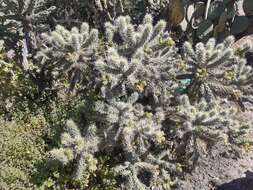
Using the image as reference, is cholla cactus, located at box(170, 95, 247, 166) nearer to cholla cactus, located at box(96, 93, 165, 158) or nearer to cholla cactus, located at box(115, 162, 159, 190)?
cholla cactus, located at box(96, 93, 165, 158)

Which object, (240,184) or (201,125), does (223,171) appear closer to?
(240,184)

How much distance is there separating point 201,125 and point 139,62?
80cm

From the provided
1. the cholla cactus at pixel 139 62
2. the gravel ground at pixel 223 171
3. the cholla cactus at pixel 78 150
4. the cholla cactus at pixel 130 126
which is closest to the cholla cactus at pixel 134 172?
the cholla cactus at pixel 130 126

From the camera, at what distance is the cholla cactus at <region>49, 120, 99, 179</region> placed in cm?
455

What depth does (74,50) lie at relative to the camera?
187 inches

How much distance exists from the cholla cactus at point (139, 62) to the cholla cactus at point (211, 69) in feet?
0.56

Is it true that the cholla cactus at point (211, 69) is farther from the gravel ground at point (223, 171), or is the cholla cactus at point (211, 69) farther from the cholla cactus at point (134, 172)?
the cholla cactus at point (134, 172)

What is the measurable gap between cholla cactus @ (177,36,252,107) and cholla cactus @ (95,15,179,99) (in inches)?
6.7

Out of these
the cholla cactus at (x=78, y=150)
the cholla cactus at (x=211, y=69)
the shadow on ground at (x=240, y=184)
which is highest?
the cholla cactus at (x=211, y=69)

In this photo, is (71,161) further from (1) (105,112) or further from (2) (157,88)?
(2) (157,88)

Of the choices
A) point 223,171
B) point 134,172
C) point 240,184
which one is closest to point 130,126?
point 134,172

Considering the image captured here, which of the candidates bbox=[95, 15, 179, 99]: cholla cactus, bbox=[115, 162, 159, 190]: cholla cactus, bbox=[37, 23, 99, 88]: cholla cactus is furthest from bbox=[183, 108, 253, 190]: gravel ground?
bbox=[37, 23, 99, 88]: cholla cactus

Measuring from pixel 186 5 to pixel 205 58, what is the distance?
4.88 feet

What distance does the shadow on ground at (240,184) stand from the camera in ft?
17.4
